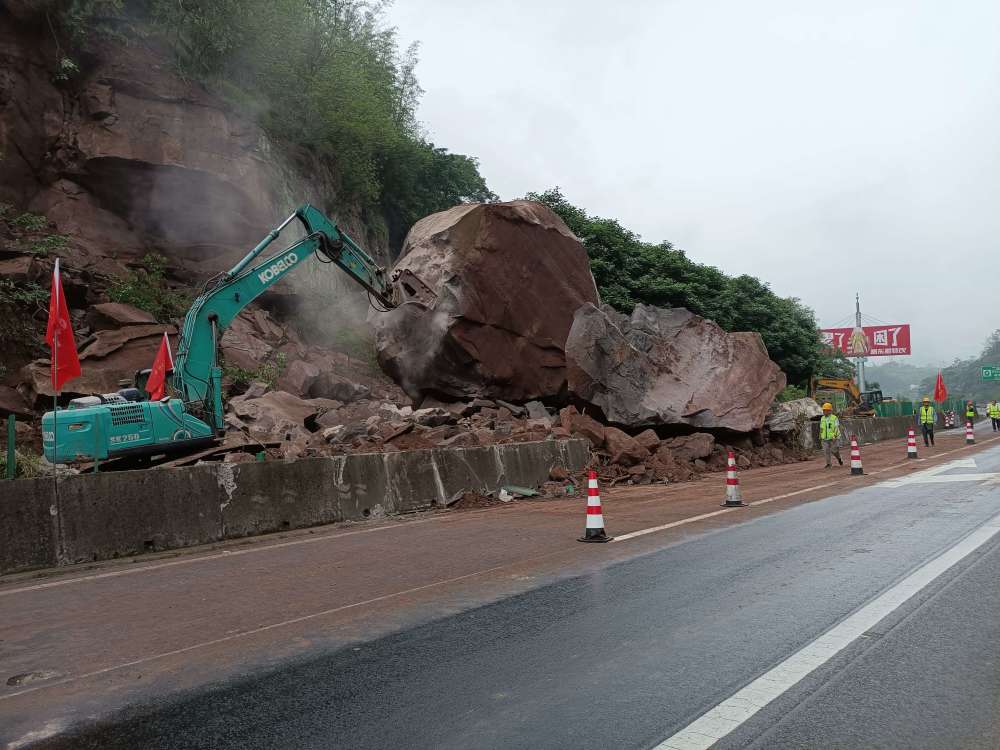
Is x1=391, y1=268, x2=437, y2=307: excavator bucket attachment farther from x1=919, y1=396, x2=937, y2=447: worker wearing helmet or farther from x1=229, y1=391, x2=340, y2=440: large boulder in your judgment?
x1=919, y1=396, x2=937, y2=447: worker wearing helmet

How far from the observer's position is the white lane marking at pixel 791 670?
3252 mm

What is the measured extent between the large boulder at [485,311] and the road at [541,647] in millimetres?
11263

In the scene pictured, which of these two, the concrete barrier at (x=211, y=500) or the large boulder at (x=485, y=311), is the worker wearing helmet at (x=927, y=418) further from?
the concrete barrier at (x=211, y=500)

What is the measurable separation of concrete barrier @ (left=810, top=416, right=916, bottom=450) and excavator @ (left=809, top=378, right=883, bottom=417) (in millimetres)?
1394

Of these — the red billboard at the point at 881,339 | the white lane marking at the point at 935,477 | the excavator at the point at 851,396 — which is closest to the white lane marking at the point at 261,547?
the white lane marking at the point at 935,477

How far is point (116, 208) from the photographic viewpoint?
2362 centimetres

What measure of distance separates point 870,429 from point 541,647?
33884 mm

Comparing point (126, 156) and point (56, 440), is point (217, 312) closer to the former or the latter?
point (56, 440)

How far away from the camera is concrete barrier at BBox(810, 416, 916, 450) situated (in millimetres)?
30211

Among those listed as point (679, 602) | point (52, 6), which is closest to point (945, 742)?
point (679, 602)

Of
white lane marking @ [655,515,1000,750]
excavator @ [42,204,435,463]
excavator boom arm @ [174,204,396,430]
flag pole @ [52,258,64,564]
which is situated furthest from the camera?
excavator boom arm @ [174,204,396,430]

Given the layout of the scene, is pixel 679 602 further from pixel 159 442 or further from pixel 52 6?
pixel 52 6

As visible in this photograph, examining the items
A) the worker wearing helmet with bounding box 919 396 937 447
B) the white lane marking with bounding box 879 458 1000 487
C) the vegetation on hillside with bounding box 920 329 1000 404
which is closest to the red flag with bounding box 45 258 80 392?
the white lane marking with bounding box 879 458 1000 487

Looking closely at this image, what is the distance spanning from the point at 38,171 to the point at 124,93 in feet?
11.8
